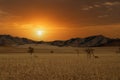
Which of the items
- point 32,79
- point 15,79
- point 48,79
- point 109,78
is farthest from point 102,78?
point 15,79

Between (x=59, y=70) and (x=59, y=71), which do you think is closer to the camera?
(x=59, y=71)

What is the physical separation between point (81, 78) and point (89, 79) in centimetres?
88

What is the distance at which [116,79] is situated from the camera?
851 inches

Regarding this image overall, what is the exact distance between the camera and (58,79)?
21.5 metres

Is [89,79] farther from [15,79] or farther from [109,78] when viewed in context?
[15,79]

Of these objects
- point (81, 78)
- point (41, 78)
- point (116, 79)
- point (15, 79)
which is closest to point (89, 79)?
point (81, 78)

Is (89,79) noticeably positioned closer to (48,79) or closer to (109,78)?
(109,78)

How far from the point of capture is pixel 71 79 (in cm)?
2141

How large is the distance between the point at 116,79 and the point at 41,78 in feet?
21.5

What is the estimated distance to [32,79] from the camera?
21844 millimetres

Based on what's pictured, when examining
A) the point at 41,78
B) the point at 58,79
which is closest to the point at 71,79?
the point at 58,79

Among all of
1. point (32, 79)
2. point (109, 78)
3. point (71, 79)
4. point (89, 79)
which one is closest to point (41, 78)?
point (32, 79)

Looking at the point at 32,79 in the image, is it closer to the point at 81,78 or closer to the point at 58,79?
the point at 58,79

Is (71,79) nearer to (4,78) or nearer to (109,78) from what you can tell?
(109,78)
